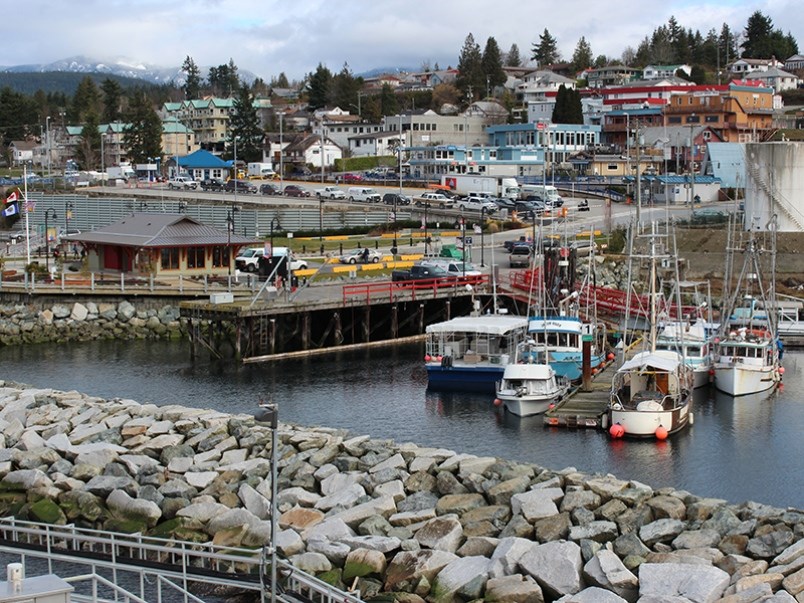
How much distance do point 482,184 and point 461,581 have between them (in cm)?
7912

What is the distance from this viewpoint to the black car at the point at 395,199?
89875mm

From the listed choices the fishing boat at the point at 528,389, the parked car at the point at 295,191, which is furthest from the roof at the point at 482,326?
the parked car at the point at 295,191

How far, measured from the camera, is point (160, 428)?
3200 centimetres

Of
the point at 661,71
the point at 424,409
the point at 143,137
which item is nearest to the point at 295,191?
the point at 143,137

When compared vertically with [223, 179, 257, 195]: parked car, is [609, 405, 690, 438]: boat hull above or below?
below

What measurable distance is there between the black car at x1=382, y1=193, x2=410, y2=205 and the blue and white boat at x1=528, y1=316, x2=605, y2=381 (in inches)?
1747

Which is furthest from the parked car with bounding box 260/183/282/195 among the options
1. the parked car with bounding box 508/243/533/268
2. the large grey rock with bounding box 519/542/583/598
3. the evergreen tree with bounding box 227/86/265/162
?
the large grey rock with bounding box 519/542/583/598

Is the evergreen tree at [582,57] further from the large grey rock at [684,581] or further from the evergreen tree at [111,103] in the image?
the large grey rock at [684,581]

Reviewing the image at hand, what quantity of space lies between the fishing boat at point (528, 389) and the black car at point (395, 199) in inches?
1911

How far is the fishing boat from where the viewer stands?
130 ft

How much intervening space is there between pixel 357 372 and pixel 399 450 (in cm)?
1902

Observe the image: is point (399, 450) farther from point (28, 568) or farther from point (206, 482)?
point (28, 568)

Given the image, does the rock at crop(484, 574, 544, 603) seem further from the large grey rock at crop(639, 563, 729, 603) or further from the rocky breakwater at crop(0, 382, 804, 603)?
the large grey rock at crop(639, 563, 729, 603)

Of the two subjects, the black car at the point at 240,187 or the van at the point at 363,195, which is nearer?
the van at the point at 363,195
